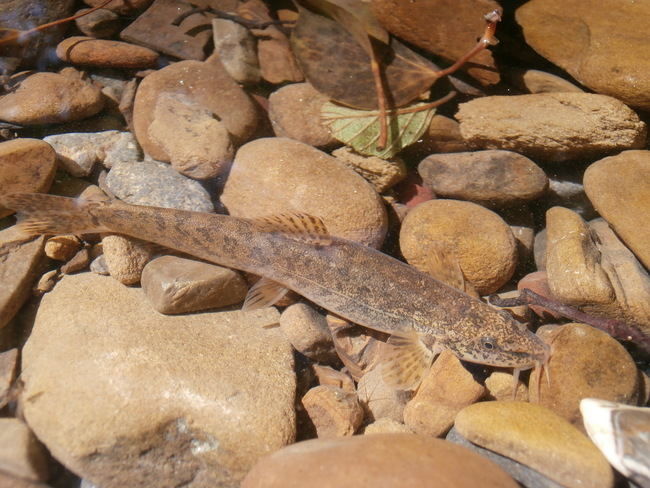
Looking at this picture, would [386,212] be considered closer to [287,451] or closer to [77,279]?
[287,451]

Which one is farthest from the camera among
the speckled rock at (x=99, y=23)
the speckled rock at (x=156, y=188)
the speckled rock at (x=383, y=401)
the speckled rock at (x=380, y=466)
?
the speckled rock at (x=99, y=23)

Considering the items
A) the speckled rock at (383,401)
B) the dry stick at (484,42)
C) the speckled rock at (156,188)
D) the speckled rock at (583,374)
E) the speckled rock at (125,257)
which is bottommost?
the speckled rock at (383,401)

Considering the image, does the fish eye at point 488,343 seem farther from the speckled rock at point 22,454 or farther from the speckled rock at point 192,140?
the speckled rock at point 22,454

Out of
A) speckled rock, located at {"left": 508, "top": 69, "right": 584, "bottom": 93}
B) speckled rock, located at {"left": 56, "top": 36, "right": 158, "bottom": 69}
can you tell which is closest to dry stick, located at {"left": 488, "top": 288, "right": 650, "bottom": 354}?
speckled rock, located at {"left": 508, "top": 69, "right": 584, "bottom": 93}

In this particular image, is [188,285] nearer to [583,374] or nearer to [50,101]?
[50,101]

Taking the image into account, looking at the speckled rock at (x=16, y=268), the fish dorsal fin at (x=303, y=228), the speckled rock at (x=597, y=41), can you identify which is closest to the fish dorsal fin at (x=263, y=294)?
the fish dorsal fin at (x=303, y=228)

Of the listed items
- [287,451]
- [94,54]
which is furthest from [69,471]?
[94,54]
